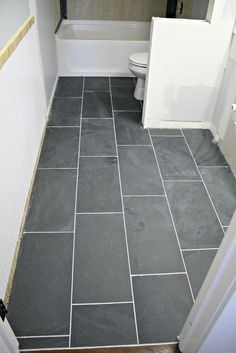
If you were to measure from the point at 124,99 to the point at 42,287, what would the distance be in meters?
2.16

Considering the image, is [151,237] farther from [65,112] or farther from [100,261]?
[65,112]

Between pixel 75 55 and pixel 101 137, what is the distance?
1397 mm

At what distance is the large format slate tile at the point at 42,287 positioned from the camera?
1.29 m

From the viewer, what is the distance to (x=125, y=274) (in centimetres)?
151

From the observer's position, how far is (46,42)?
2611 mm

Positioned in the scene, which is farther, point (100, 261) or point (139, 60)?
point (139, 60)

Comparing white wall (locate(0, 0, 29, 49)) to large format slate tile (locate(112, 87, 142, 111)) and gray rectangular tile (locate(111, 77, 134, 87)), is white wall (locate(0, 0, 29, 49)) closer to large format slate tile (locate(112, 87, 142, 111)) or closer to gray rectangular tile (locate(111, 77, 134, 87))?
large format slate tile (locate(112, 87, 142, 111))

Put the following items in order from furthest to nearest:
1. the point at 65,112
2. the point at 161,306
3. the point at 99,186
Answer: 1. the point at 65,112
2. the point at 99,186
3. the point at 161,306

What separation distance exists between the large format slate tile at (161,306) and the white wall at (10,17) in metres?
1.31

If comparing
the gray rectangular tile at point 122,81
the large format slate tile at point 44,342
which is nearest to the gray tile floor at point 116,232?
the large format slate tile at point 44,342

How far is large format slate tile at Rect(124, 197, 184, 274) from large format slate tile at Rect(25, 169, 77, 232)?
37 cm

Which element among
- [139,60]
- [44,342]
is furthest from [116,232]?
[139,60]

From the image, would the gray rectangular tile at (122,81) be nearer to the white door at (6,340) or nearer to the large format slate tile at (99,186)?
the large format slate tile at (99,186)

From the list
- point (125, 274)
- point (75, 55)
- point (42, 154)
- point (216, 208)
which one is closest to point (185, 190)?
point (216, 208)
